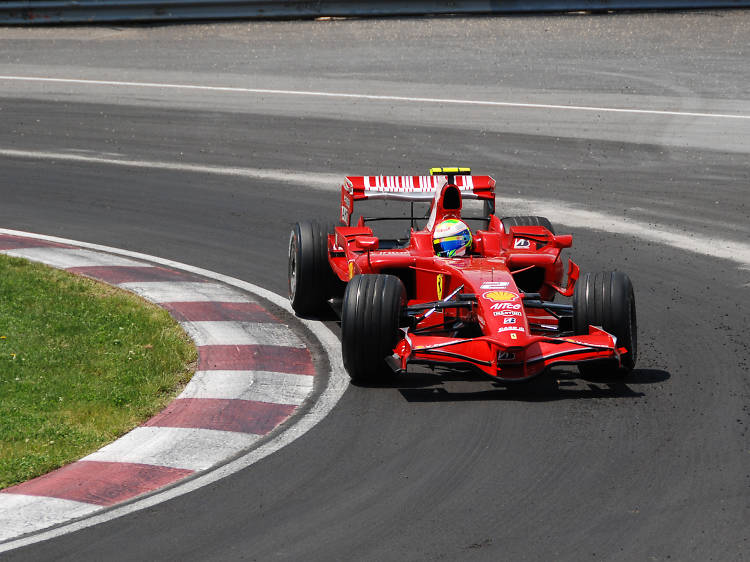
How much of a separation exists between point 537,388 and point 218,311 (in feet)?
11.1

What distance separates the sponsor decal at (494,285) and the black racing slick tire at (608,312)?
544mm

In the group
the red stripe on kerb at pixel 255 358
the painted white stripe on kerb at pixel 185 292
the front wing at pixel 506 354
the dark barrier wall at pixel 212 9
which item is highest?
the dark barrier wall at pixel 212 9

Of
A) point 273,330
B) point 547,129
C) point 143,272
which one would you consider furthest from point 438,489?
point 547,129

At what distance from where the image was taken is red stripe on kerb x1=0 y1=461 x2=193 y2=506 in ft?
22.0

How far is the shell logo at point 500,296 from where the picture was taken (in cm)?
865

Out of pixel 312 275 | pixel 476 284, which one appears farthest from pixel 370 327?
pixel 312 275

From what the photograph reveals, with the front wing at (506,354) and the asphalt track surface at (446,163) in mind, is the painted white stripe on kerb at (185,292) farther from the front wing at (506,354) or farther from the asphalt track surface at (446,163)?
the front wing at (506,354)

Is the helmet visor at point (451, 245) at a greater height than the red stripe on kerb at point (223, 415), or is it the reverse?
the helmet visor at point (451, 245)

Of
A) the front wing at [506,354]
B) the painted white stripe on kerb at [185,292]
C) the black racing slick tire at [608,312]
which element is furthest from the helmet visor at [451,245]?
the painted white stripe on kerb at [185,292]

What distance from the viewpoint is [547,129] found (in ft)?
61.1

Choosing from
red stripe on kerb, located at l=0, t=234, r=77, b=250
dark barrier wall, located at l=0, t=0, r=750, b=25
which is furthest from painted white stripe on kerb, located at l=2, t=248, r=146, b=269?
dark barrier wall, located at l=0, t=0, r=750, b=25

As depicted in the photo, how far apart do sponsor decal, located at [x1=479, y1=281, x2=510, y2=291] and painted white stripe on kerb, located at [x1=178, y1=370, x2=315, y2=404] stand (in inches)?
57.7

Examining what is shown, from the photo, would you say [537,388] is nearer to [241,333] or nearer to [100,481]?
[241,333]

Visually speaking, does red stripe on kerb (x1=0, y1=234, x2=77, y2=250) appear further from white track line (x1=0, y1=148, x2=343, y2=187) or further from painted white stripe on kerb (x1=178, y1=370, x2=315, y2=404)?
painted white stripe on kerb (x1=178, y1=370, x2=315, y2=404)
